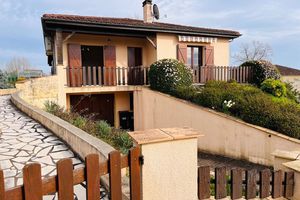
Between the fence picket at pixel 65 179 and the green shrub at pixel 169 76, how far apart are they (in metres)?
10.2

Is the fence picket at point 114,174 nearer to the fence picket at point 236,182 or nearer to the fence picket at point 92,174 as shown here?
the fence picket at point 92,174

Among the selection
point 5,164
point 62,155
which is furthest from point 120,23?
point 5,164

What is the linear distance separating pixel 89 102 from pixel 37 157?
34.2ft

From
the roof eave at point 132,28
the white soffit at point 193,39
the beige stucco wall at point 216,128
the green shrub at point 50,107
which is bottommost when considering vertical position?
the beige stucco wall at point 216,128

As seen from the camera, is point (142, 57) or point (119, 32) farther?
point (142, 57)

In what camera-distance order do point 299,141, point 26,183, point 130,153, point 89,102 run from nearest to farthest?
point 26,183, point 130,153, point 299,141, point 89,102

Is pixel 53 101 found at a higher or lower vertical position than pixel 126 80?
lower

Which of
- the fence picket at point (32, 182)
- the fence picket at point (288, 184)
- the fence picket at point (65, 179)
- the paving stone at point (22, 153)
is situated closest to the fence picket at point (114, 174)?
the fence picket at point (65, 179)

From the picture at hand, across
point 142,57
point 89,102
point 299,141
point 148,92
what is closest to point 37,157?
point 299,141

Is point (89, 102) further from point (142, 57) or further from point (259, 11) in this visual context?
point (259, 11)

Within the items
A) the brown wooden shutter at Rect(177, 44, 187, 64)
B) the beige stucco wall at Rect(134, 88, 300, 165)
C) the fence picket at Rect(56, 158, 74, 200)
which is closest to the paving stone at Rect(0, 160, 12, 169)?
the fence picket at Rect(56, 158, 74, 200)

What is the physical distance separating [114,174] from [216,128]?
8106 mm

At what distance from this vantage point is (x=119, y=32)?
44.9 feet

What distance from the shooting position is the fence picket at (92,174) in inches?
83.7
